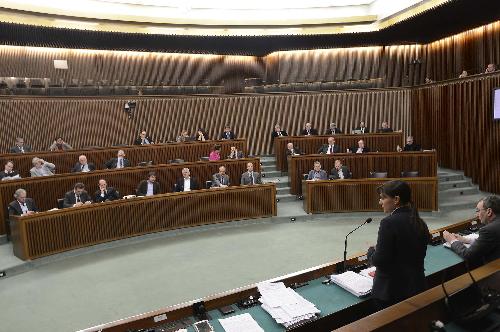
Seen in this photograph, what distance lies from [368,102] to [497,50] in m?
3.07

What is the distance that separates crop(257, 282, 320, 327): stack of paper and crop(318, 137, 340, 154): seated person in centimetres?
647

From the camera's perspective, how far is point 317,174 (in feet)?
24.9

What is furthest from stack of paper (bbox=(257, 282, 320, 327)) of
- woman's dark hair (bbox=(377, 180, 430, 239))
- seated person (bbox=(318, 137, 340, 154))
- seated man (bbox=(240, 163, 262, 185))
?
seated person (bbox=(318, 137, 340, 154))

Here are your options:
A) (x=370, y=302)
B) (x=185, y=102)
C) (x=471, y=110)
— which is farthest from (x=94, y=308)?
(x=471, y=110)

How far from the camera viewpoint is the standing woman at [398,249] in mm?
2031

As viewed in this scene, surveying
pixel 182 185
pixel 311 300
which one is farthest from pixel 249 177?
pixel 311 300

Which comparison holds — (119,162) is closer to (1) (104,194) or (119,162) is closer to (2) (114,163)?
(2) (114,163)

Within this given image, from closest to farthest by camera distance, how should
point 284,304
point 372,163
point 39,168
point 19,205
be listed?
point 284,304, point 19,205, point 39,168, point 372,163

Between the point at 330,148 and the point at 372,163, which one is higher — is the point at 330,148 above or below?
above

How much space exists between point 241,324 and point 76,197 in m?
4.81

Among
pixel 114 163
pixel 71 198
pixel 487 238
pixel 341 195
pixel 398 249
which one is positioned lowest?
pixel 341 195

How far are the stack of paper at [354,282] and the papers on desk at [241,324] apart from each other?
2.01 ft

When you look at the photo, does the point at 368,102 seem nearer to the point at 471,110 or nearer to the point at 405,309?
the point at 471,110

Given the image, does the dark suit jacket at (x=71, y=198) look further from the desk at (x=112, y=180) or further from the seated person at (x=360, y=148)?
the seated person at (x=360, y=148)
